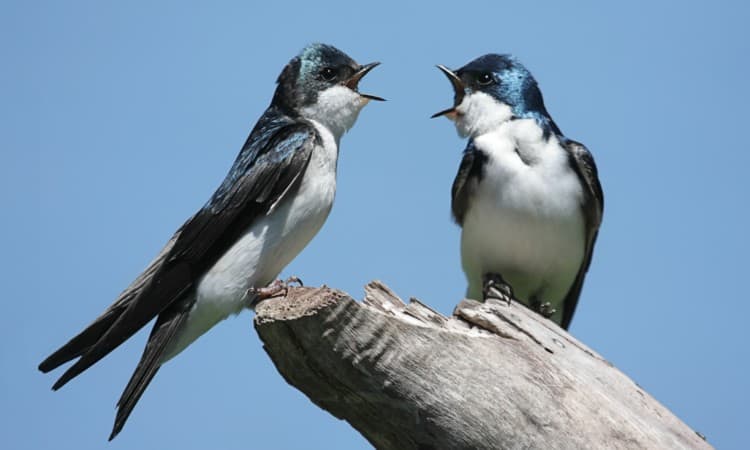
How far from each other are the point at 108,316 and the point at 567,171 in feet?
8.87

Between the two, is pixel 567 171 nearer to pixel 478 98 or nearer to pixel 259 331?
pixel 478 98

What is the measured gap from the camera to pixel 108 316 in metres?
5.44

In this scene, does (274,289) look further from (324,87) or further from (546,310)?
(546,310)

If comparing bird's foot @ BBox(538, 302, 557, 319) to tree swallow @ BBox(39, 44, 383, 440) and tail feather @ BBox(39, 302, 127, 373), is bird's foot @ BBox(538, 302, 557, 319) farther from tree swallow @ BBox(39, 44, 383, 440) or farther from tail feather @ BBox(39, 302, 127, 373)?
tail feather @ BBox(39, 302, 127, 373)

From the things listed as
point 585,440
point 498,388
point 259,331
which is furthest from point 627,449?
point 259,331

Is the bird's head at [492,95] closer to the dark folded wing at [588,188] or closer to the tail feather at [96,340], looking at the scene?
the dark folded wing at [588,188]

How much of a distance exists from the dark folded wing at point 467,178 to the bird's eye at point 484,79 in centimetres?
43

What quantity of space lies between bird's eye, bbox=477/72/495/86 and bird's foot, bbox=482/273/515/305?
1196 millimetres

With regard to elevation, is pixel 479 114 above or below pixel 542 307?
above

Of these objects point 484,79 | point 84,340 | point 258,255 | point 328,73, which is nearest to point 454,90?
point 484,79

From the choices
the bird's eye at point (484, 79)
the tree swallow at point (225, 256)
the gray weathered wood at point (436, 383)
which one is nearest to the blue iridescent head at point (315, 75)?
the tree swallow at point (225, 256)

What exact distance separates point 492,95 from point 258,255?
2.06m

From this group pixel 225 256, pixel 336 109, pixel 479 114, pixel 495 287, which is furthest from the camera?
pixel 479 114

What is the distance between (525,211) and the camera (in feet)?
20.0
